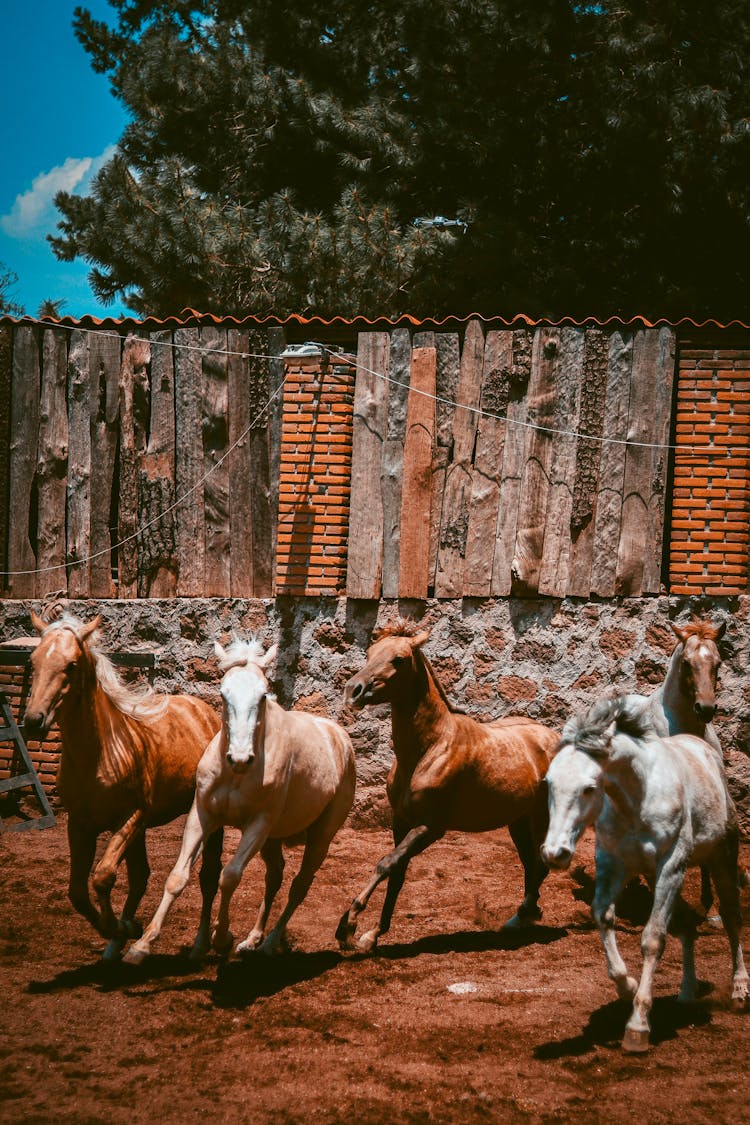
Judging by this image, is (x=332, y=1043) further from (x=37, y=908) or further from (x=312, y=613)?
(x=312, y=613)

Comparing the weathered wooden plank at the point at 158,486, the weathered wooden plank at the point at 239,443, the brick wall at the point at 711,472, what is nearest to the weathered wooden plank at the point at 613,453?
the brick wall at the point at 711,472

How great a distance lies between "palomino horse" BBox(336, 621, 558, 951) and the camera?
709cm

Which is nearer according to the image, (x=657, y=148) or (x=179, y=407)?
(x=179, y=407)

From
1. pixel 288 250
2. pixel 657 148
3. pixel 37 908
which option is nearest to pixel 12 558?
pixel 37 908

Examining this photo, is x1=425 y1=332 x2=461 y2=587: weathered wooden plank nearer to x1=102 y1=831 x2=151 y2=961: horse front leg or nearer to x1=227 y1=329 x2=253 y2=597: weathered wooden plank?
x1=227 y1=329 x2=253 y2=597: weathered wooden plank

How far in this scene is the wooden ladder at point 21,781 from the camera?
32.2 feet

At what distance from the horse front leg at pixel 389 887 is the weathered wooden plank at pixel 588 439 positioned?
3575 mm

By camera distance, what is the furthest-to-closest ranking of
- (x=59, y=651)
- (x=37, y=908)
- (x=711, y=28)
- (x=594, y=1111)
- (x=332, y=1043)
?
(x=711, y=28), (x=37, y=908), (x=59, y=651), (x=332, y=1043), (x=594, y=1111)

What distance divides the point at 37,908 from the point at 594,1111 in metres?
4.43

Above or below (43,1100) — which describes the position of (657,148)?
above

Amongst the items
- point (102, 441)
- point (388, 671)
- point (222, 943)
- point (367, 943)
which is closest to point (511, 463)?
point (388, 671)

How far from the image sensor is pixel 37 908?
780cm

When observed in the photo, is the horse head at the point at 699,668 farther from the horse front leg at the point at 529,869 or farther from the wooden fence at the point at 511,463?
the wooden fence at the point at 511,463

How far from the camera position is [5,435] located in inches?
436
